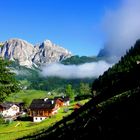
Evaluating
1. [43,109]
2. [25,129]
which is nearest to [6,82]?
[25,129]

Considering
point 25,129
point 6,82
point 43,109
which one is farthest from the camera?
point 43,109

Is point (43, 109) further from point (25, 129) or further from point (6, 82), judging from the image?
point (6, 82)

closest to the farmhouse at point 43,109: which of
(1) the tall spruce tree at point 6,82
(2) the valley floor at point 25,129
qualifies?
(2) the valley floor at point 25,129

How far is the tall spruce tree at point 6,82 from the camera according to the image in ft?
151

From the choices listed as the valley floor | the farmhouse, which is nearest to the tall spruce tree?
the valley floor

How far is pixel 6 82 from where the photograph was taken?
46.8 m

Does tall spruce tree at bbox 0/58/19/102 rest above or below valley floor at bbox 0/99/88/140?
above

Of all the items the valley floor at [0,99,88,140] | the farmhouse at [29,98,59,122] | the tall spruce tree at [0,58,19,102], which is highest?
the farmhouse at [29,98,59,122]

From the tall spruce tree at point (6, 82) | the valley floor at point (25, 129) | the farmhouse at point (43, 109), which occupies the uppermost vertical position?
the farmhouse at point (43, 109)

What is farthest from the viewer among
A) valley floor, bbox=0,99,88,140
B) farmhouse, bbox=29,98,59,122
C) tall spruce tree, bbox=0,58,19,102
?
farmhouse, bbox=29,98,59,122

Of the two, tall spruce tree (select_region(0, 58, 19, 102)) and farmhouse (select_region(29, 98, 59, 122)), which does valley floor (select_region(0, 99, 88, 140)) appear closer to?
tall spruce tree (select_region(0, 58, 19, 102))

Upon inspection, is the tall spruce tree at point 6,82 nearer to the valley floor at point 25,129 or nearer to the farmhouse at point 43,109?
the valley floor at point 25,129

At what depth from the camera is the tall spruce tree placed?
4591cm

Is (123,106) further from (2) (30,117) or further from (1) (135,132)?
(2) (30,117)
